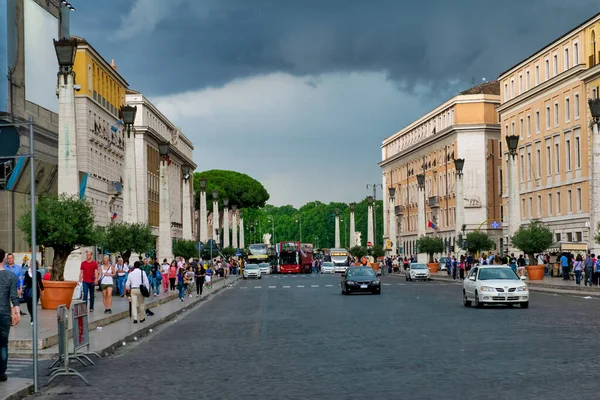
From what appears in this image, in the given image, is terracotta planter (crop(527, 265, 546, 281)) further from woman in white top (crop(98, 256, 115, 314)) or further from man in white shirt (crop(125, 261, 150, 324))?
man in white shirt (crop(125, 261, 150, 324))

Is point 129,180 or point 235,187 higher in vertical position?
point 235,187

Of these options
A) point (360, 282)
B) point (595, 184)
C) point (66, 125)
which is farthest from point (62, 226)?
point (595, 184)

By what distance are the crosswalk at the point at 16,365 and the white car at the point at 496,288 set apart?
19.6 m

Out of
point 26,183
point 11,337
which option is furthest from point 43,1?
point 11,337

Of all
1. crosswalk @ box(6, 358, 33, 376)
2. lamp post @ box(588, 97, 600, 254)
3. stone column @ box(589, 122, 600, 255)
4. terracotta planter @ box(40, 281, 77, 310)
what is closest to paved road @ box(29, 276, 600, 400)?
crosswalk @ box(6, 358, 33, 376)

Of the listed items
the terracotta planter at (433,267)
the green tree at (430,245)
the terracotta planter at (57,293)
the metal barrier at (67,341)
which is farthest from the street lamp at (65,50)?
the terracotta planter at (433,267)

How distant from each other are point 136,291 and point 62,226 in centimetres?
581

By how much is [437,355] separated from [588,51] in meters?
66.4

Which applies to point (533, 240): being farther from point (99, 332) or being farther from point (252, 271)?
point (99, 332)

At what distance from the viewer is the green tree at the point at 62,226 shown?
3356 centimetres

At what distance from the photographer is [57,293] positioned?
31.4m

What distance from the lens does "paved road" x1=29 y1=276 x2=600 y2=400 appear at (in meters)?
13.3

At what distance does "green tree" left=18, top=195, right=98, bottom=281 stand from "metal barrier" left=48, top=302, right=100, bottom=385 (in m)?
15.3

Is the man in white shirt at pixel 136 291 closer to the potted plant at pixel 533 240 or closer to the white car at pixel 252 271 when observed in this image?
the potted plant at pixel 533 240
